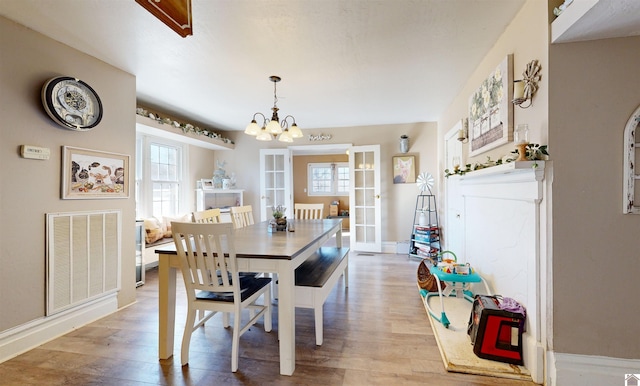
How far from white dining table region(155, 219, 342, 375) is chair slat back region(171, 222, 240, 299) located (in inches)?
3.4

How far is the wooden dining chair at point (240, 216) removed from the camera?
3245 millimetres

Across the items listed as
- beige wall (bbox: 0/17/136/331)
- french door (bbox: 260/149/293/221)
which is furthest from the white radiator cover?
french door (bbox: 260/149/293/221)

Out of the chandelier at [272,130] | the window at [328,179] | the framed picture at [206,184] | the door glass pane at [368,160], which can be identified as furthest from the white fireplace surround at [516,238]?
the window at [328,179]

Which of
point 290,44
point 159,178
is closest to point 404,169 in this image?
point 290,44

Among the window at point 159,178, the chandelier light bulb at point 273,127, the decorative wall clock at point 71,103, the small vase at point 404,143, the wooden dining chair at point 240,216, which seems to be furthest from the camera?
the small vase at point 404,143

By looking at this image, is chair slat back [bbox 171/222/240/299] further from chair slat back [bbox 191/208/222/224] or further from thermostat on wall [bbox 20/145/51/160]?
thermostat on wall [bbox 20/145/51/160]

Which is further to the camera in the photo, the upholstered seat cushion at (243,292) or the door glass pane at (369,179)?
the door glass pane at (369,179)

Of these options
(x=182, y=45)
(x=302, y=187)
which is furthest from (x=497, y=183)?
(x=302, y=187)

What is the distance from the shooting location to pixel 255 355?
6.37ft

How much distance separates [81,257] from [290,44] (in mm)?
2537

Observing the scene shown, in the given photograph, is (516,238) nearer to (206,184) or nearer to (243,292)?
(243,292)

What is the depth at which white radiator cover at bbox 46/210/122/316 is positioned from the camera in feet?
7.21

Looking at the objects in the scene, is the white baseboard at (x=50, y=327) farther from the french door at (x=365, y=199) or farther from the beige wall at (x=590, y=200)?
the french door at (x=365, y=199)

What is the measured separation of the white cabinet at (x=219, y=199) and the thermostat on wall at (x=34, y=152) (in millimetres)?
2783
